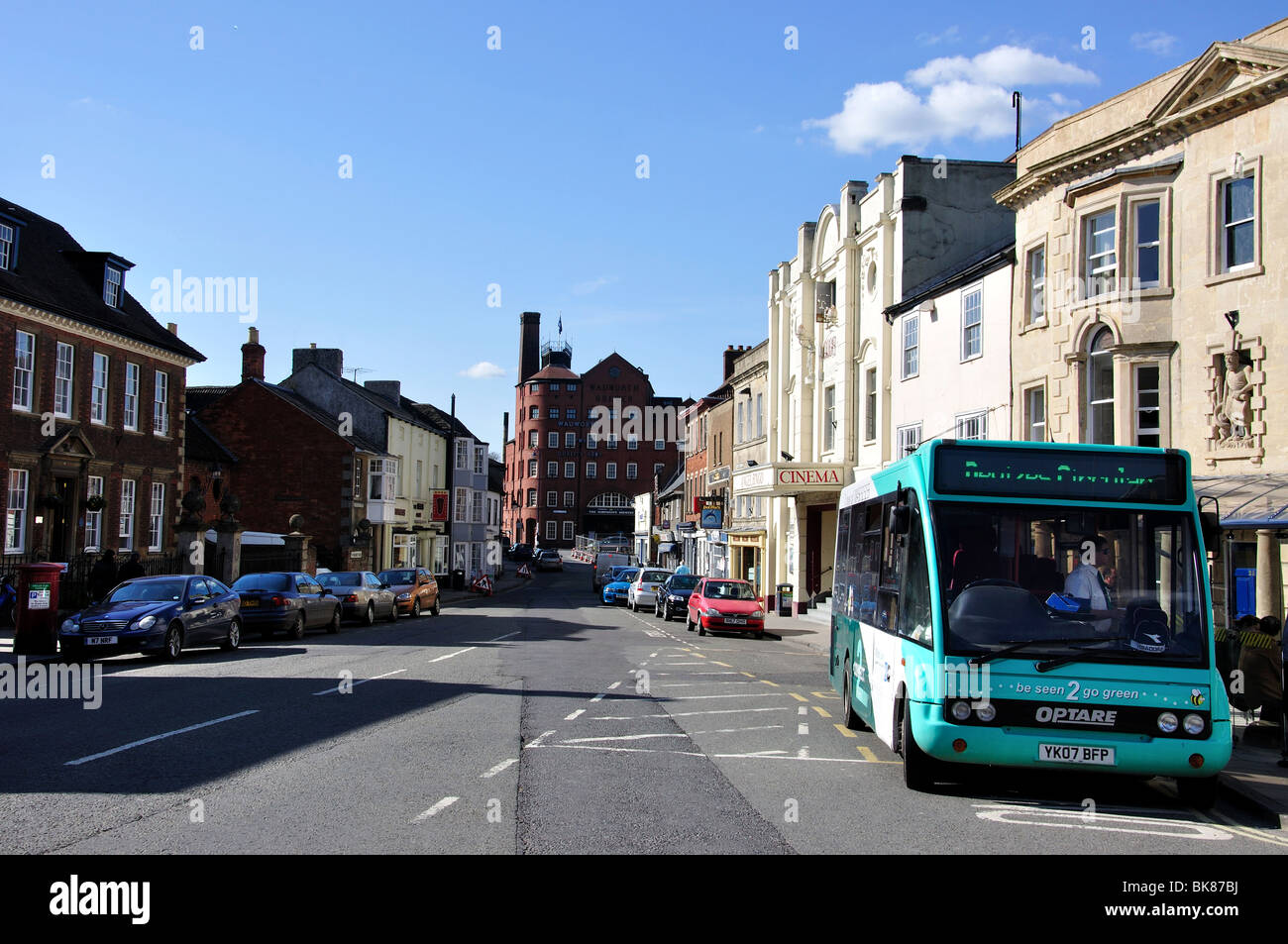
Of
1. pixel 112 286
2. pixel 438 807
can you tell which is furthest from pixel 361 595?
pixel 438 807

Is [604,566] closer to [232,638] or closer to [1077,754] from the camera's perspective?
[232,638]

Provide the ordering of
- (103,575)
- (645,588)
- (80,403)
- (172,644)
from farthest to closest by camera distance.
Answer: (645,588) < (80,403) < (103,575) < (172,644)

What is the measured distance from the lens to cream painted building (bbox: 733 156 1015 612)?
30.6 meters

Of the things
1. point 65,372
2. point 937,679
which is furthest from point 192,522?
point 937,679

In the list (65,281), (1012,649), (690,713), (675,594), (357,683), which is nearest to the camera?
(1012,649)

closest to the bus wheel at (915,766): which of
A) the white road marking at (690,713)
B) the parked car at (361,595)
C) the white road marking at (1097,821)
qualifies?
the white road marking at (1097,821)

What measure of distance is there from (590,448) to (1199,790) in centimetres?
10744

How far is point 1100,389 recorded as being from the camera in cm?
2048

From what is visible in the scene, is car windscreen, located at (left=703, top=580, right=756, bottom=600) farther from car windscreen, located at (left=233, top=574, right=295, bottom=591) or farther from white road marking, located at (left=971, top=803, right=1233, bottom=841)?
white road marking, located at (left=971, top=803, right=1233, bottom=841)

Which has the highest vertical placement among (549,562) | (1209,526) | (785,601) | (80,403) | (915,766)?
(80,403)

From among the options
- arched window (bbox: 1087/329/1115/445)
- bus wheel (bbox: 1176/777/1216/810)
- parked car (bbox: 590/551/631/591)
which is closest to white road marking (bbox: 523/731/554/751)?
bus wheel (bbox: 1176/777/1216/810)

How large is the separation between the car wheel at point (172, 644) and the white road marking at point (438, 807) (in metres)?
12.3
